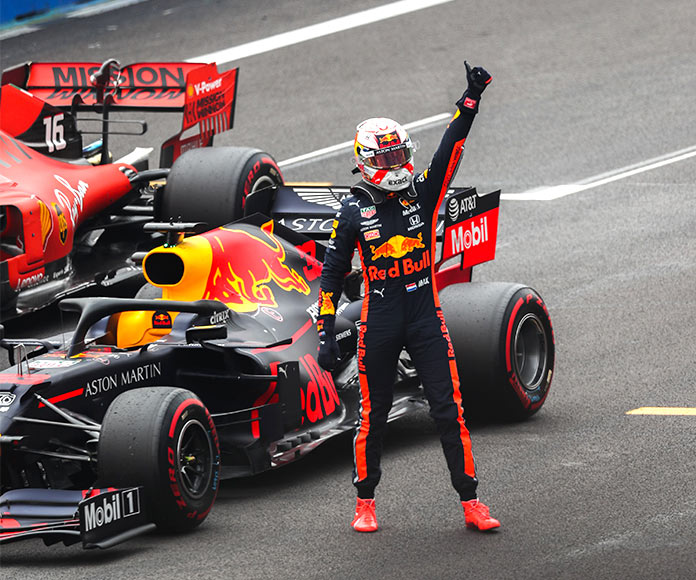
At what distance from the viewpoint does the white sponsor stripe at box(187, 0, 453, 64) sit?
2081cm

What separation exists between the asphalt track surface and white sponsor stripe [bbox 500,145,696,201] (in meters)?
0.13

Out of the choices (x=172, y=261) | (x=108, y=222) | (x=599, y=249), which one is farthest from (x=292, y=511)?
(x=599, y=249)

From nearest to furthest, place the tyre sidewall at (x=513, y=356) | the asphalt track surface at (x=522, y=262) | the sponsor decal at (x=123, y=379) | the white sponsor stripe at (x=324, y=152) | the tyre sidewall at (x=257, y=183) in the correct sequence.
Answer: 1. the asphalt track surface at (x=522, y=262)
2. the sponsor decal at (x=123, y=379)
3. the tyre sidewall at (x=513, y=356)
4. the tyre sidewall at (x=257, y=183)
5. the white sponsor stripe at (x=324, y=152)

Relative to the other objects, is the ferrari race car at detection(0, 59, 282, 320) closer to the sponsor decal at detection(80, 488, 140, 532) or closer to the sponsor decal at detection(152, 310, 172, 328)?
the sponsor decal at detection(152, 310, 172, 328)

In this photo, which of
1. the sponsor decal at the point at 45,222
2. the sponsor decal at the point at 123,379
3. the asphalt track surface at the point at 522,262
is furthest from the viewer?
the sponsor decal at the point at 45,222

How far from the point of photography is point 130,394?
7227 mm

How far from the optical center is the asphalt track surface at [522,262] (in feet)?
22.7

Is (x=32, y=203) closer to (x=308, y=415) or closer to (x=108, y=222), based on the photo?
(x=108, y=222)

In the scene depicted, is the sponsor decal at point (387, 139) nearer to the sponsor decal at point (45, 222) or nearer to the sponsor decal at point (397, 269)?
the sponsor decal at point (397, 269)

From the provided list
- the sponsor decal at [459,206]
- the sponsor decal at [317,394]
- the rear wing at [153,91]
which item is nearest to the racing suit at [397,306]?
the sponsor decal at [317,394]

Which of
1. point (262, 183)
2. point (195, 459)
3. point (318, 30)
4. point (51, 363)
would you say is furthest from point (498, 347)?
point (318, 30)

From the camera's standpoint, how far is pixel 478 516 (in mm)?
7129

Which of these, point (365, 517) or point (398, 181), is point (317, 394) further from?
point (398, 181)

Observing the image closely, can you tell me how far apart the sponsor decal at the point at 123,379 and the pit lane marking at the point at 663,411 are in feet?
9.53
